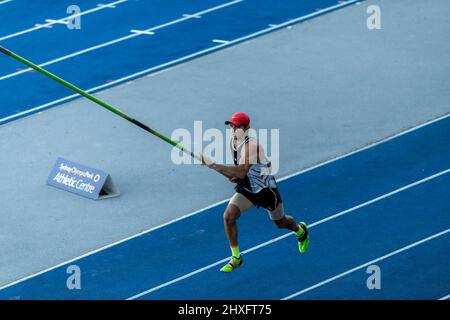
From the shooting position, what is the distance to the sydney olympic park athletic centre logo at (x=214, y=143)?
728 inches

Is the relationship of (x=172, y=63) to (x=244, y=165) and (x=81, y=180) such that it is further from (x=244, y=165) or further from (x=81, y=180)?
(x=244, y=165)

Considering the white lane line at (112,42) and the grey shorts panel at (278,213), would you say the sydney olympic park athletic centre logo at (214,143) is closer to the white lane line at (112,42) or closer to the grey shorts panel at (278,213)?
the grey shorts panel at (278,213)

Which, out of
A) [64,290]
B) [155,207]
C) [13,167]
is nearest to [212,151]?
[155,207]

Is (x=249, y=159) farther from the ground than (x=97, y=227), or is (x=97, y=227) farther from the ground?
(x=249, y=159)

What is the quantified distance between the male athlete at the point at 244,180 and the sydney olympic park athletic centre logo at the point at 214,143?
10.2ft

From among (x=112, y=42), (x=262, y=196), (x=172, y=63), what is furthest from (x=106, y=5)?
(x=262, y=196)

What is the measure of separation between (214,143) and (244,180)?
14.0ft

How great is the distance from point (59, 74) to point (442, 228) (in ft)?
27.6

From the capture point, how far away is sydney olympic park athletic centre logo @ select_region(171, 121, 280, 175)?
18500 mm

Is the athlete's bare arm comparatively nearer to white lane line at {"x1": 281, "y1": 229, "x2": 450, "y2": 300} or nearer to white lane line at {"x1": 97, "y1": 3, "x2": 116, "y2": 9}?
white lane line at {"x1": 281, "y1": 229, "x2": 450, "y2": 300}

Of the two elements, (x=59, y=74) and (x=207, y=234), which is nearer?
(x=207, y=234)

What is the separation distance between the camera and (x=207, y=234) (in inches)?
653
